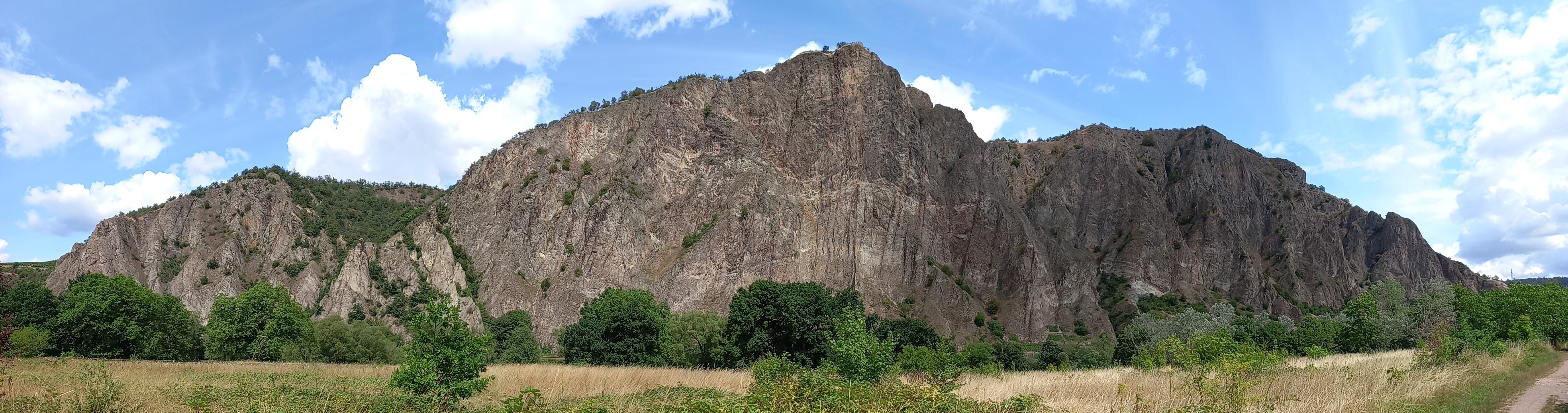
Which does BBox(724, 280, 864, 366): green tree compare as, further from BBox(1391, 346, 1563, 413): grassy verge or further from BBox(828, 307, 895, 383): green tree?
BBox(1391, 346, 1563, 413): grassy verge

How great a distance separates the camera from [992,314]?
370ft

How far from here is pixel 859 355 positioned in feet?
51.8

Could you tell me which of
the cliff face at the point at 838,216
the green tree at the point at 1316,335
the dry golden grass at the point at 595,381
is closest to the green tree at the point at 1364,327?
the green tree at the point at 1316,335

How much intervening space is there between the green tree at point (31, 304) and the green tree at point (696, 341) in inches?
1662

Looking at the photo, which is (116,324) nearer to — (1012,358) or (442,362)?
(442,362)

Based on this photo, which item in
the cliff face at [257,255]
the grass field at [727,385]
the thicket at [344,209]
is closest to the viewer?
the grass field at [727,385]

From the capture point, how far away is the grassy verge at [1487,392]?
659 inches

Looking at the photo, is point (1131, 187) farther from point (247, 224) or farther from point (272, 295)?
point (247, 224)

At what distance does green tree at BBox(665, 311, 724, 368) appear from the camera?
57969 mm

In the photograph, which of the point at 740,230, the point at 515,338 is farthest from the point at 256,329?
the point at 740,230

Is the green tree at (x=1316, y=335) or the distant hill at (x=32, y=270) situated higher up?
the distant hill at (x=32, y=270)

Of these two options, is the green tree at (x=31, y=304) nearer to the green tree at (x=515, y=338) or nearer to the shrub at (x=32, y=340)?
the shrub at (x=32, y=340)

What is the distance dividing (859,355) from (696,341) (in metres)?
53.4

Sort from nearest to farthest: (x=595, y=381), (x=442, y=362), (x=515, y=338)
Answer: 1. (x=442, y=362)
2. (x=595, y=381)
3. (x=515, y=338)
